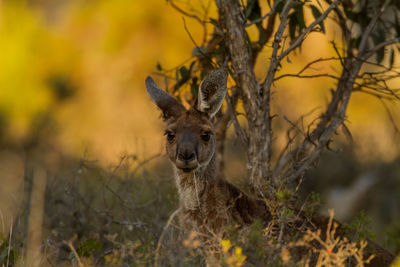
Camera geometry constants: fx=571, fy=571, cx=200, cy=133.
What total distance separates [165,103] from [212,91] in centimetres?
51

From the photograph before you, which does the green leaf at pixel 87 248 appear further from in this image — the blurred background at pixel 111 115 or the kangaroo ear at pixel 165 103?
the kangaroo ear at pixel 165 103

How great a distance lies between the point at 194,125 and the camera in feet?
16.0

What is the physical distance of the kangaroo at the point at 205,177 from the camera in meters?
4.66

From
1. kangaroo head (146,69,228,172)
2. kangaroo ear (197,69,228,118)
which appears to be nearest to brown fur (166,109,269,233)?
kangaroo head (146,69,228,172)

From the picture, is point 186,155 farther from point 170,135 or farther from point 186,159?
point 170,135

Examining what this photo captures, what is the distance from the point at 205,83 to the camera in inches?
188

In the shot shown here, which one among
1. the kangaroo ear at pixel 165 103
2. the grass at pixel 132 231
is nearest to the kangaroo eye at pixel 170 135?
the kangaroo ear at pixel 165 103

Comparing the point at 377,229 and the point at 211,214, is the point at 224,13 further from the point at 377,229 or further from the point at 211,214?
the point at 377,229

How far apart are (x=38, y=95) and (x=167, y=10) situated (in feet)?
14.5

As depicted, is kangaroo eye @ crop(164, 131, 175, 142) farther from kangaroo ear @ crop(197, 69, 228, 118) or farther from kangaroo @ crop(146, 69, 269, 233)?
kangaroo ear @ crop(197, 69, 228, 118)

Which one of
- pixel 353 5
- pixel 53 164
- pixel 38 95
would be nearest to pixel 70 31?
pixel 38 95

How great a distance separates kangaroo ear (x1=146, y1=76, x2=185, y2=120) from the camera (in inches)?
201

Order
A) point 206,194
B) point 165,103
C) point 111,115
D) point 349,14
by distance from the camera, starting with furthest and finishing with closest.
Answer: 1. point 111,115
2. point 349,14
3. point 165,103
4. point 206,194

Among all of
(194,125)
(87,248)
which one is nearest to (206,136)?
(194,125)
